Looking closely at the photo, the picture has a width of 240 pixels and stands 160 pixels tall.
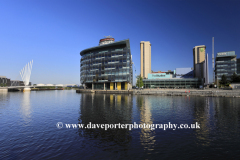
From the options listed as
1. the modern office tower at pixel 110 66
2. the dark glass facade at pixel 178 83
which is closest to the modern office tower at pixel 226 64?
the dark glass facade at pixel 178 83

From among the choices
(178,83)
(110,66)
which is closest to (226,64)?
(178,83)

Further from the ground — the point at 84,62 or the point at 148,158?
the point at 84,62

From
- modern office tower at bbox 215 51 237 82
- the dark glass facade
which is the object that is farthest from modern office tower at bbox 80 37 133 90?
modern office tower at bbox 215 51 237 82

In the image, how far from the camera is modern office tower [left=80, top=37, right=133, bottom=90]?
117 metres

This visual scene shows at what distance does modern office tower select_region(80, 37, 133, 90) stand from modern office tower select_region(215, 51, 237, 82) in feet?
384

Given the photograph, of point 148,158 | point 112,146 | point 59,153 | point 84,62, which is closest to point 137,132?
point 112,146

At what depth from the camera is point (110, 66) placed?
12106 centimetres

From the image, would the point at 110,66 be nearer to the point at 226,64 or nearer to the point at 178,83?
the point at 178,83

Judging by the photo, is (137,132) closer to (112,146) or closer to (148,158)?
(112,146)

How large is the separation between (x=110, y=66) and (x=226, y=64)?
14144 centimetres

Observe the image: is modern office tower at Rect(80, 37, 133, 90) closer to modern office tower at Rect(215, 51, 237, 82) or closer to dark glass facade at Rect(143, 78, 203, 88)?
dark glass facade at Rect(143, 78, 203, 88)

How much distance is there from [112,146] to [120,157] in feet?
7.74

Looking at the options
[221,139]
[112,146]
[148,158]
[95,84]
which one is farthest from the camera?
[95,84]

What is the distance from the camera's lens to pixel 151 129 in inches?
800
